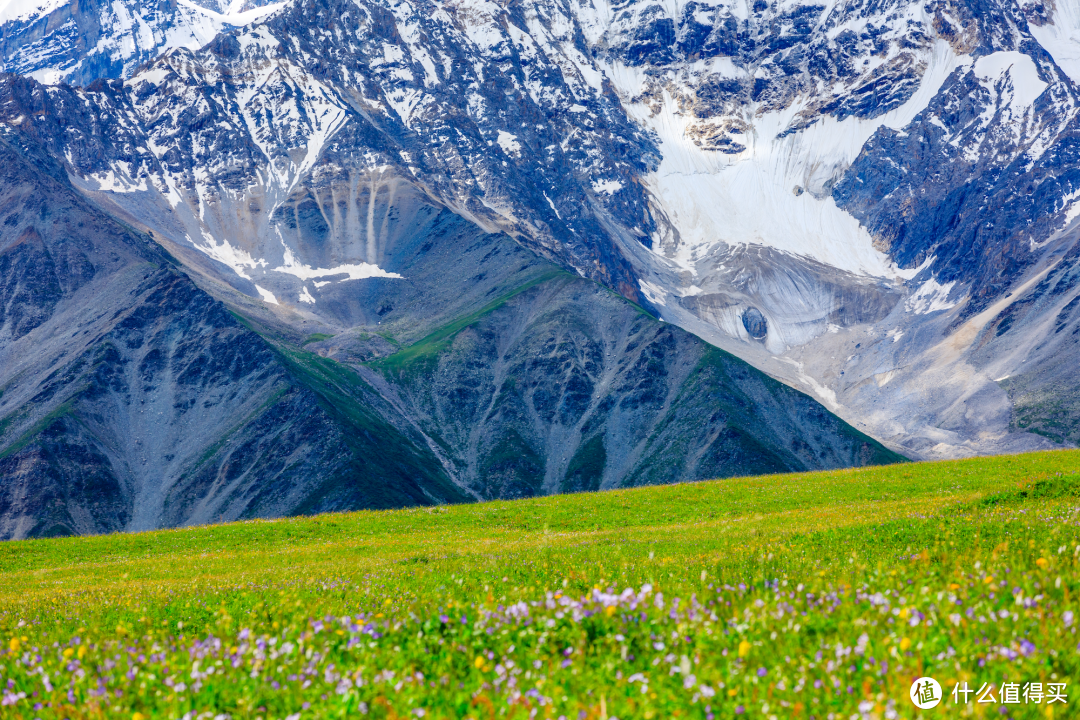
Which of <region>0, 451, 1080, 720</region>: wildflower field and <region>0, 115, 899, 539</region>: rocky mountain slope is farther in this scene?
<region>0, 115, 899, 539</region>: rocky mountain slope

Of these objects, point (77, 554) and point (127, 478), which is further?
point (127, 478)

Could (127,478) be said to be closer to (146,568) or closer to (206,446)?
(206,446)

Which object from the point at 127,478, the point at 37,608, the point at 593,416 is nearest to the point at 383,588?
the point at 37,608

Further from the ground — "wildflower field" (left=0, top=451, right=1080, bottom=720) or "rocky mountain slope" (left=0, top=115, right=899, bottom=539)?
"wildflower field" (left=0, top=451, right=1080, bottom=720)

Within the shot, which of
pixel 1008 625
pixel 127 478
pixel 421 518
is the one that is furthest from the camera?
pixel 127 478

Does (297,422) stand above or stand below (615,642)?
below

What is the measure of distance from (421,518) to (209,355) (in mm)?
154812

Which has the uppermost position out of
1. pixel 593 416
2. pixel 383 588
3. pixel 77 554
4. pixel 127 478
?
pixel 383 588

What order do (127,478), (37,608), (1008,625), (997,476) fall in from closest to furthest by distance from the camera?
(1008,625)
(37,608)
(997,476)
(127,478)

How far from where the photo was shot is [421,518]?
37688 mm

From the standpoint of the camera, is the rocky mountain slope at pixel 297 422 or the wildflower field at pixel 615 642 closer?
the wildflower field at pixel 615 642

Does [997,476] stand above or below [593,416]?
above

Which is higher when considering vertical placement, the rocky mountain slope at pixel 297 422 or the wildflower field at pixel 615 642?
the wildflower field at pixel 615 642

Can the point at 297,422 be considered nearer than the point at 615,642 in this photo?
No
